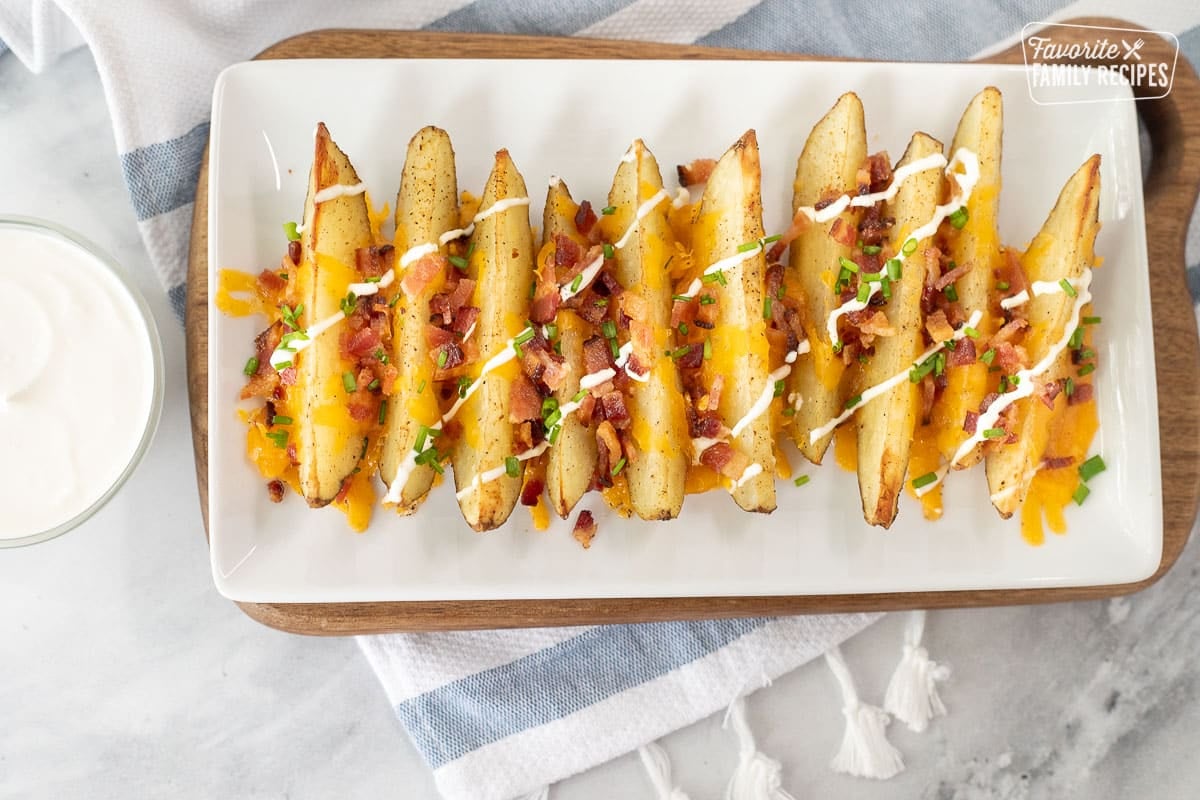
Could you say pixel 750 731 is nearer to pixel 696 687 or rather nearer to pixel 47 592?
pixel 696 687

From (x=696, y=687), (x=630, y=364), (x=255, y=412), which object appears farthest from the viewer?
(x=696, y=687)

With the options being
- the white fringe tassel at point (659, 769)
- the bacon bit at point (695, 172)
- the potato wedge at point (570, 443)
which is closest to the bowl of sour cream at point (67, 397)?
the potato wedge at point (570, 443)

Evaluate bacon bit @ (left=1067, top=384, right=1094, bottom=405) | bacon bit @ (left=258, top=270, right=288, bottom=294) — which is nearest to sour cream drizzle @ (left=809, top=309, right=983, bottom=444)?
bacon bit @ (left=1067, top=384, right=1094, bottom=405)

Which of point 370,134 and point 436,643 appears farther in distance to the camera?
point 436,643

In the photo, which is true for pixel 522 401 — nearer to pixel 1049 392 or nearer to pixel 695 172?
pixel 695 172

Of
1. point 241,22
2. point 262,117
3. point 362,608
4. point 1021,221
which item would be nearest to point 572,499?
point 362,608

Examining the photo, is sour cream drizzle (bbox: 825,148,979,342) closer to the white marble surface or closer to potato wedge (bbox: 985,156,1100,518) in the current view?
potato wedge (bbox: 985,156,1100,518)

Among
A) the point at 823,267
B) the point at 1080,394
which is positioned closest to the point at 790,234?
the point at 823,267
